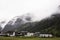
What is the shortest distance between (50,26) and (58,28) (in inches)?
608

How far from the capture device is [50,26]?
200 m

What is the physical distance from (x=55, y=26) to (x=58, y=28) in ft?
29.1

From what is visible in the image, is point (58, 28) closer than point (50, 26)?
Yes

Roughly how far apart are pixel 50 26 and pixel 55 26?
289 inches

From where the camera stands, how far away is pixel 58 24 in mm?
196875

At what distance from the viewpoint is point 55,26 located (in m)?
194

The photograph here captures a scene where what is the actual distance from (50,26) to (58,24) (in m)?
10.1

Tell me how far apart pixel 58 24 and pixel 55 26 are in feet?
17.2
